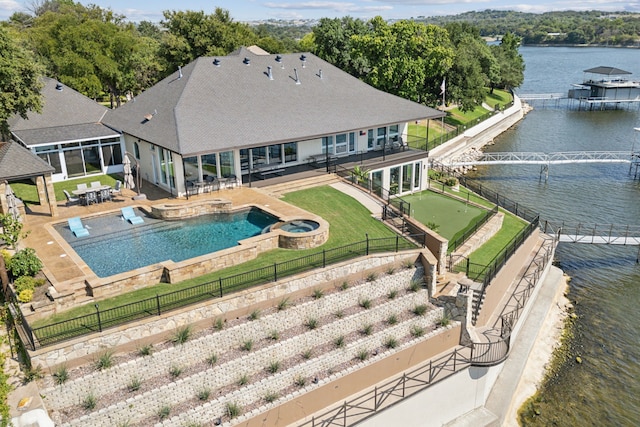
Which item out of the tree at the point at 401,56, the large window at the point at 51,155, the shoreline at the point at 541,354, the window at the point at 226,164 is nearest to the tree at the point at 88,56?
the large window at the point at 51,155

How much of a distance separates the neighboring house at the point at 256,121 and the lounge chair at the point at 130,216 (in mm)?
3094

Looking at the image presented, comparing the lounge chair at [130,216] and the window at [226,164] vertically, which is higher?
the window at [226,164]

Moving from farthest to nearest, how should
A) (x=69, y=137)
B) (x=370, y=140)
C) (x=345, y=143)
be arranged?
(x=370, y=140), (x=345, y=143), (x=69, y=137)

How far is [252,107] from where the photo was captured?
2955 cm

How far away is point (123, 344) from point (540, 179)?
41315mm

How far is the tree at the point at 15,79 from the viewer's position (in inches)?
920

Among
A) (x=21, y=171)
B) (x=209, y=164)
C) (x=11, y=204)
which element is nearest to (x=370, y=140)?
(x=209, y=164)

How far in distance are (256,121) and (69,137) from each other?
11.0 meters

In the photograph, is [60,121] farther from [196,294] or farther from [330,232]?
[196,294]

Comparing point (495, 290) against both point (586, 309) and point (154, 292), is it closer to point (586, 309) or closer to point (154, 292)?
point (586, 309)

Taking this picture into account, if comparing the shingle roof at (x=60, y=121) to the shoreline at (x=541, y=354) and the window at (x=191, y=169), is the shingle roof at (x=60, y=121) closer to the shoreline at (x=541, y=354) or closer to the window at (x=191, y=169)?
the window at (x=191, y=169)

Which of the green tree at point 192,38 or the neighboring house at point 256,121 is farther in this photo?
the green tree at point 192,38

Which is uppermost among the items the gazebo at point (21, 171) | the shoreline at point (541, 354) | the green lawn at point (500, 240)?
the gazebo at point (21, 171)

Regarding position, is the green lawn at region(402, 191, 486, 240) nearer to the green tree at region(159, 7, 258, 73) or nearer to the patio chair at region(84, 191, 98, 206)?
the patio chair at region(84, 191, 98, 206)
